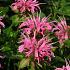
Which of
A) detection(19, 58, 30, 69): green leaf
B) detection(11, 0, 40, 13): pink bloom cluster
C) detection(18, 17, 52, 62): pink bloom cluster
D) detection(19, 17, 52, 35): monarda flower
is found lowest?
detection(19, 58, 30, 69): green leaf

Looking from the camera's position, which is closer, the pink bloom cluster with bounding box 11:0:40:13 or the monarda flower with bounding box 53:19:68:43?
the monarda flower with bounding box 53:19:68:43

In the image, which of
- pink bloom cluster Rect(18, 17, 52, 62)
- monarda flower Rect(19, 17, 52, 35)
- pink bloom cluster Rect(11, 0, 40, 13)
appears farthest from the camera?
pink bloom cluster Rect(11, 0, 40, 13)

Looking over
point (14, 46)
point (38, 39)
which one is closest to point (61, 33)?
point (38, 39)

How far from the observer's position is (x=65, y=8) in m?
2.88

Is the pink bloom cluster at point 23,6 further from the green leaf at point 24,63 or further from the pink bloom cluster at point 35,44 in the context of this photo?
the green leaf at point 24,63

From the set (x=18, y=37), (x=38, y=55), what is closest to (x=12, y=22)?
(x=18, y=37)

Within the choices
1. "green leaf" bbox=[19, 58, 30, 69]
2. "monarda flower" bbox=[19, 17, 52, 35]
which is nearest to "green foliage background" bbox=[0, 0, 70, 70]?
"green leaf" bbox=[19, 58, 30, 69]

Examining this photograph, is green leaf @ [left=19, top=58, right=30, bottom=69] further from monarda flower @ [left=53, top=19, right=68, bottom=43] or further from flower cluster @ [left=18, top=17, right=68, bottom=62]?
monarda flower @ [left=53, top=19, right=68, bottom=43]

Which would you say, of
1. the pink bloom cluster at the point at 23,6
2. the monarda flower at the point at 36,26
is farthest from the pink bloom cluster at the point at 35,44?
the pink bloom cluster at the point at 23,6

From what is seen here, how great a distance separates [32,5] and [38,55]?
53 cm

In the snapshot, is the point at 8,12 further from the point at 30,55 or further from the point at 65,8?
the point at 30,55

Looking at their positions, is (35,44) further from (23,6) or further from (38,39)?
(23,6)

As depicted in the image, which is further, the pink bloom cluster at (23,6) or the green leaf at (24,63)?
the pink bloom cluster at (23,6)

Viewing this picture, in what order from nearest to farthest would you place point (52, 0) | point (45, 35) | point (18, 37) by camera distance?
point (45, 35)
point (18, 37)
point (52, 0)
